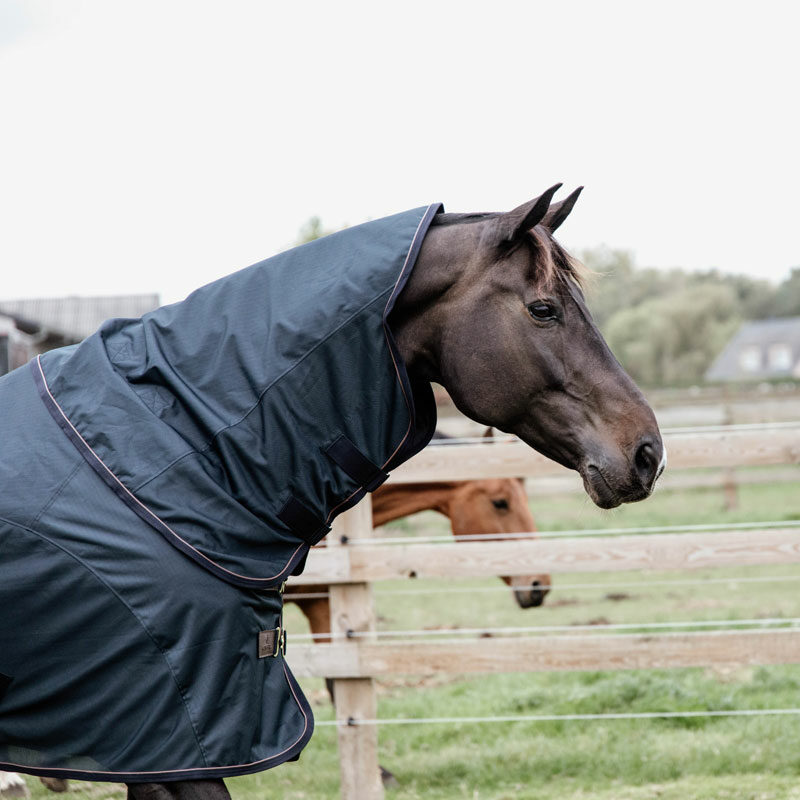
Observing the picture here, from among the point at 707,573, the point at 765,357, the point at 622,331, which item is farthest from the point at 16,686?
the point at 765,357

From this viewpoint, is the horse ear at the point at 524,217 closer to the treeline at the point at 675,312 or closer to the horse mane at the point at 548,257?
the horse mane at the point at 548,257

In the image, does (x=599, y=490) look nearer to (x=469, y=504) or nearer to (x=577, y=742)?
(x=577, y=742)

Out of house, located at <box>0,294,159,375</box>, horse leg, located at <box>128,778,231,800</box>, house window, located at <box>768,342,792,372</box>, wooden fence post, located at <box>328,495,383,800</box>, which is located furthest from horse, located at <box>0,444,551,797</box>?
house window, located at <box>768,342,792,372</box>

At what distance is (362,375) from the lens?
2230 millimetres

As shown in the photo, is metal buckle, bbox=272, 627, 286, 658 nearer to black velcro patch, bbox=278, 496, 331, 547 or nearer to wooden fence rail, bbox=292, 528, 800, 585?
black velcro patch, bbox=278, 496, 331, 547

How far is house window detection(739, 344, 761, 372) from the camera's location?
65.0m

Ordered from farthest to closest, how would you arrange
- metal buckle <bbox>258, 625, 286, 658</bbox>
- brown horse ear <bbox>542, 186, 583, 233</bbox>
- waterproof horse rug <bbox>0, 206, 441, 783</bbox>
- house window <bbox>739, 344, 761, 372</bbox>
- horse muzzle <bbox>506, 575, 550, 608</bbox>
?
house window <bbox>739, 344, 761, 372</bbox>
horse muzzle <bbox>506, 575, 550, 608</bbox>
brown horse ear <bbox>542, 186, 583, 233</bbox>
metal buckle <bbox>258, 625, 286, 658</bbox>
waterproof horse rug <bbox>0, 206, 441, 783</bbox>

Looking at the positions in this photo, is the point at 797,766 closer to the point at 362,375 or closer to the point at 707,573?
the point at 362,375

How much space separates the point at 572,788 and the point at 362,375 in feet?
9.46

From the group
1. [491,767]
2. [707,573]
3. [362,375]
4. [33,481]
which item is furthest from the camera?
[707,573]

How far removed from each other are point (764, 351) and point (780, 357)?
4.83 ft

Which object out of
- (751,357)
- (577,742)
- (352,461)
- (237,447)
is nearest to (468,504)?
(577,742)

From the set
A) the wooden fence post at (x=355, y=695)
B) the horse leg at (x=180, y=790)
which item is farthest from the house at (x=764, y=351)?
the horse leg at (x=180, y=790)

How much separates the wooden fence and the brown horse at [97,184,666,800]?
2027 mm
